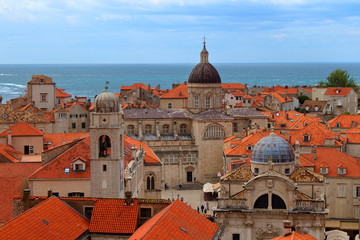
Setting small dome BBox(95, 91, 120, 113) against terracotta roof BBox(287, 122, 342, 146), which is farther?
terracotta roof BBox(287, 122, 342, 146)

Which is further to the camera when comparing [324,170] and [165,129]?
[165,129]

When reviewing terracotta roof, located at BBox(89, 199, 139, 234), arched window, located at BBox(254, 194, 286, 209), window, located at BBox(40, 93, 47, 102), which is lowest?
arched window, located at BBox(254, 194, 286, 209)

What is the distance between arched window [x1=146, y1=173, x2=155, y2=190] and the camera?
1994 inches

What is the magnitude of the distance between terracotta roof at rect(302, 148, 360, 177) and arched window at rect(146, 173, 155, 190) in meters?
12.7

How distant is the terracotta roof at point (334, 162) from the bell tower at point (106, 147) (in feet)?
67.1

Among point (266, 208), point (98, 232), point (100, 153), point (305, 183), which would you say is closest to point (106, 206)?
point (98, 232)

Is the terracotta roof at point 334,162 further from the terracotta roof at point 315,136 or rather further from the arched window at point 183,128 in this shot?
the arched window at point 183,128

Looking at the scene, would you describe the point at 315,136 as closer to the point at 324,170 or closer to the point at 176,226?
the point at 324,170

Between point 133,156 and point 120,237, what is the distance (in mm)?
16569

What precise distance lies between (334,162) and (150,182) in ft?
48.3

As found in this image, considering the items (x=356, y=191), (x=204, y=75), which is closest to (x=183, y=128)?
(x=204, y=75)

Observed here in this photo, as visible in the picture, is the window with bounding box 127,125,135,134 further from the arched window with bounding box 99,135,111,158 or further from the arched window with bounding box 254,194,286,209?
the arched window with bounding box 99,135,111,158

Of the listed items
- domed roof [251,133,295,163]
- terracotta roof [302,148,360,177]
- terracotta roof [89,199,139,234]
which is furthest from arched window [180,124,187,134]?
terracotta roof [89,199,139,234]

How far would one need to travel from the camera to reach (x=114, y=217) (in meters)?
29.6
